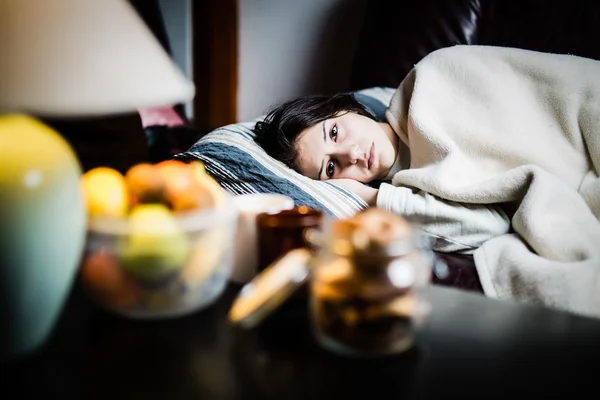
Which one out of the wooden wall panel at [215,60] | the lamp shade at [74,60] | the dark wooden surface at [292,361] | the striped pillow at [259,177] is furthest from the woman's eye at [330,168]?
the wooden wall panel at [215,60]

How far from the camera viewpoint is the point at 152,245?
61 cm

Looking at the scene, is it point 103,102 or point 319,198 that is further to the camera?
point 319,198

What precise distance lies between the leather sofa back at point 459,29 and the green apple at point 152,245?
1.28 m

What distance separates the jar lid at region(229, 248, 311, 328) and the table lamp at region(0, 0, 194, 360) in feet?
0.60

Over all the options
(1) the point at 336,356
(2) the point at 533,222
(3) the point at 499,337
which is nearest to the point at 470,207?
(2) the point at 533,222

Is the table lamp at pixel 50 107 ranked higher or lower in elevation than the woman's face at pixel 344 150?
higher

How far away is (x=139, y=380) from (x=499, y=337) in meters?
0.39

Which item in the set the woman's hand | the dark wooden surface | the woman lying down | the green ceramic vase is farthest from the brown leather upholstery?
the green ceramic vase

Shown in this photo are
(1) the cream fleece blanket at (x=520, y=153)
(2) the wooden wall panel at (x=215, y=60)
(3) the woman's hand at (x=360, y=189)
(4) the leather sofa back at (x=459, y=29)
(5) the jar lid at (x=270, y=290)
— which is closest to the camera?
(5) the jar lid at (x=270, y=290)

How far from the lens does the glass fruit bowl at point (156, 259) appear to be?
0.62m

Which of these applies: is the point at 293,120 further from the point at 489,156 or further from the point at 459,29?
the point at 459,29

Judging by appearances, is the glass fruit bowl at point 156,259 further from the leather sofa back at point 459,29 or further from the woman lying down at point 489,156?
the leather sofa back at point 459,29

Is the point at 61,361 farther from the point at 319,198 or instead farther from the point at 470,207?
the point at 470,207

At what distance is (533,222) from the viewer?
3.46ft
